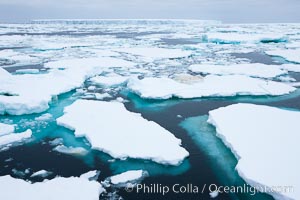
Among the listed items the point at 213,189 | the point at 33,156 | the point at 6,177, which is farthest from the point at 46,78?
the point at 213,189

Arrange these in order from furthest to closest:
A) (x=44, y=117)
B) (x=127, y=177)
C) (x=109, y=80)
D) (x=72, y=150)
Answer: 1. (x=109, y=80)
2. (x=44, y=117)
3. (x=72, y=150)
4. (x=127, y=177)

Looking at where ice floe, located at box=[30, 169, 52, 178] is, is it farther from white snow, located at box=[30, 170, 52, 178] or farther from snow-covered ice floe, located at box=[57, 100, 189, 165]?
snow-covered ice floe, located at box=[57, 100, 189, 165]

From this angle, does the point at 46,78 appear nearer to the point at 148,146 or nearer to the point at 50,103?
the point at 50,103

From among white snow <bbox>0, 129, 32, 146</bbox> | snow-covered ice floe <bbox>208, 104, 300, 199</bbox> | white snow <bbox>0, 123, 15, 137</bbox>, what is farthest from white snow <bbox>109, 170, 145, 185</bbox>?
white snow <bbox>0, 123, 15, 137</bbox>

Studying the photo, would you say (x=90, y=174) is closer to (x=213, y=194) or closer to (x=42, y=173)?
(x=42, y=173)

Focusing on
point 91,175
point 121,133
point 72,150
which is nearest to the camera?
point 91,175

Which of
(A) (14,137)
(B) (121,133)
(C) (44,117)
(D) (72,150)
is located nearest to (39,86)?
(C) (44,117)

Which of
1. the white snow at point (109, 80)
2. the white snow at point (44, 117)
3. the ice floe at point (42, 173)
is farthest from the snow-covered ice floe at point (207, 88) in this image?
the ice floe at point (42, 173)
